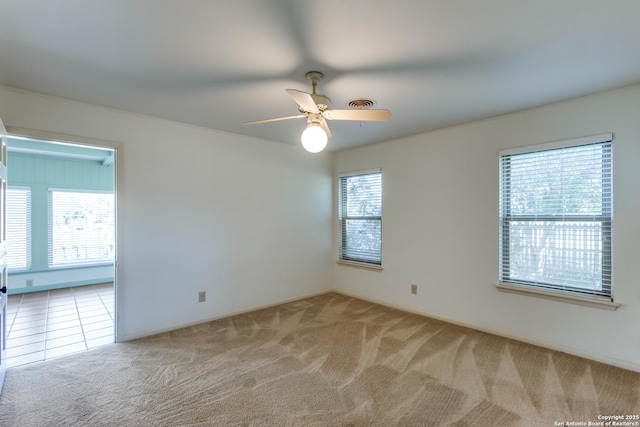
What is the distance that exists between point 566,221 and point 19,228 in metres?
7.98

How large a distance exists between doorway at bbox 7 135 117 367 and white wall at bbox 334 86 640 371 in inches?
156

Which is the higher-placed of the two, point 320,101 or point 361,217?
point 320,101

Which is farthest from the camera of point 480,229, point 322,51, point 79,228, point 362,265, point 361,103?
point 79,228

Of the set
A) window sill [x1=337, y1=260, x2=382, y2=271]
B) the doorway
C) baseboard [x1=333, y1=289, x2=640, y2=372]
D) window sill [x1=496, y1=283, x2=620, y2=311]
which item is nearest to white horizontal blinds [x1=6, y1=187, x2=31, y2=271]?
the doorway

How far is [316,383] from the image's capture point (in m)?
2.38

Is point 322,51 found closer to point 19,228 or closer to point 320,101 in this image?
point 320,101

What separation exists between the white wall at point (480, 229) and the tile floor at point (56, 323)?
135 inches

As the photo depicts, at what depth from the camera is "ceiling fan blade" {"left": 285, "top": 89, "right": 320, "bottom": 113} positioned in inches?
74.0

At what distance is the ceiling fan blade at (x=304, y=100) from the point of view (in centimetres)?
188

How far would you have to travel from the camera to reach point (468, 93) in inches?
105

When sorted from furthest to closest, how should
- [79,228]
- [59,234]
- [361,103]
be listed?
[79,228]
[59,234]
[361,103]

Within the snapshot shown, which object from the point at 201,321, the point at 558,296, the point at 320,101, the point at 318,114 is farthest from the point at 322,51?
the point at 201,321

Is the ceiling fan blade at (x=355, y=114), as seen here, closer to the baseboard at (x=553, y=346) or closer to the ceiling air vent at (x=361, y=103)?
the ceiling air vent at (x=361, y=103)

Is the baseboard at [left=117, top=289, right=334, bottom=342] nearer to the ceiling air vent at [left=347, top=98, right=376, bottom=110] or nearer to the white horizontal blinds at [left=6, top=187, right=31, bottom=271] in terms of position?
the ceiling air vent at [left=347, top=98, right=376, bottom=110]
